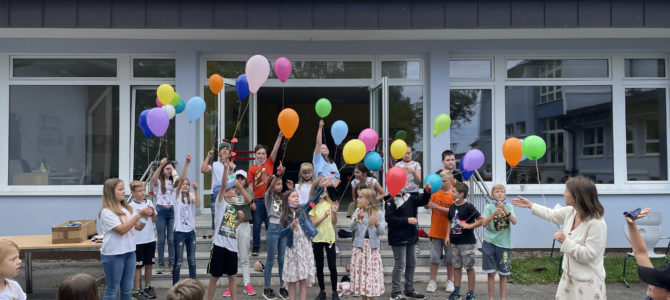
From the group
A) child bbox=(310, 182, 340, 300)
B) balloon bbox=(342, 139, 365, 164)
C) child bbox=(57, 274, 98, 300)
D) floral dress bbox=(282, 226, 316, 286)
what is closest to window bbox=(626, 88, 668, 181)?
balloon bbox=(342, 139, 365, 164)

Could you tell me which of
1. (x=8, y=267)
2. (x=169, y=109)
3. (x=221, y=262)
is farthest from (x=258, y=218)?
(x=8, y=267)

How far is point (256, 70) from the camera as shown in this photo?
586cm

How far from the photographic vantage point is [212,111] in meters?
8.12

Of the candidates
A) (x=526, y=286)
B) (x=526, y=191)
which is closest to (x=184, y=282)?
(x=526, y=286)

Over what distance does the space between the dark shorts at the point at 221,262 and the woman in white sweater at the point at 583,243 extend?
3.18 meters

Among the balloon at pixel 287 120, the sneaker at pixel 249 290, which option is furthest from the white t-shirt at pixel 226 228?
the balloon at pixel 287 120

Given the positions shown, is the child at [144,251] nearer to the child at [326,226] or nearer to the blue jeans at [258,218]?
the blue jeans at [258,218]

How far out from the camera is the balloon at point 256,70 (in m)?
5.82

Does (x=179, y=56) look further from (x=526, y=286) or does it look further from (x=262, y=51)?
(x=526, y=286)

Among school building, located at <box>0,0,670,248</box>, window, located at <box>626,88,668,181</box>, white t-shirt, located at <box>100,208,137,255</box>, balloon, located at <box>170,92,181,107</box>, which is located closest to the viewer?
white t-shirt, located at <box>100,208,137,255</box>

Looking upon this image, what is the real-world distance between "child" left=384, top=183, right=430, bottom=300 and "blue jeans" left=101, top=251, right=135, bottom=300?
109 inches

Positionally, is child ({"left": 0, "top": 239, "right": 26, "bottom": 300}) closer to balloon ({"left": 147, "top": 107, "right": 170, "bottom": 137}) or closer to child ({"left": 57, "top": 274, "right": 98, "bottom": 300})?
child ({"left": 57, "top": 274, "right": 98, "bottom": 300})

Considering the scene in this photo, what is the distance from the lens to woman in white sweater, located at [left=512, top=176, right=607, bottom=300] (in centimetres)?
334

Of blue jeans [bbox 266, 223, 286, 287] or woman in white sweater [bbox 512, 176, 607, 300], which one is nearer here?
woman in white sweater [bbox 512, 176, 607, 300]
